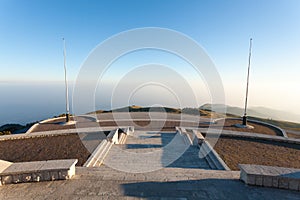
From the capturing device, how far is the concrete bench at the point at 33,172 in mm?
3428

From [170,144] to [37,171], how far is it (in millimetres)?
5692

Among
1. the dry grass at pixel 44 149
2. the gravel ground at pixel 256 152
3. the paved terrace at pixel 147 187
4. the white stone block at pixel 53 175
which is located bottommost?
the dry grass at pixel 44 149

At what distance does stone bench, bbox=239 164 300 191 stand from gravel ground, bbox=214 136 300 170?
6.29ft

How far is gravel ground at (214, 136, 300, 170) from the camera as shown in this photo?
601 cm

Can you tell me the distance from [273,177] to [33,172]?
4970mm

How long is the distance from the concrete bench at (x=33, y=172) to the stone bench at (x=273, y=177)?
12.7 feet

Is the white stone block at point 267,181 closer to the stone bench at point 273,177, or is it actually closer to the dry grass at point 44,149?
the stone bench at point 273,177

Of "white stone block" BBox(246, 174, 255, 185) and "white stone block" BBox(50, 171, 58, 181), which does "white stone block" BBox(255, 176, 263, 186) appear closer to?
"white stone block" BBox(246, 174, 255, 185)

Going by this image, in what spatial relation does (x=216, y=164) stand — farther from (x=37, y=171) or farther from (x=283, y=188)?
(x=37, y=171)

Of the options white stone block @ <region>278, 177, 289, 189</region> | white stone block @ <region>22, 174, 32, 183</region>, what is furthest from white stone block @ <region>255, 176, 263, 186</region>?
white stone block @ <region>22, 174, 32, 183</region>

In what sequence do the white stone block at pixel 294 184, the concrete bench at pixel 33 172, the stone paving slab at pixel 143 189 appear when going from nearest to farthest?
the stone paving slab at pixel 143 189
the white stone block at pixel 294 184
the concrete bench at pixel 33 172

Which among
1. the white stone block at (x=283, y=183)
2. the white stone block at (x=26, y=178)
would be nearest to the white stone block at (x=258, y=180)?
the white stone block at (x=283, y=183)

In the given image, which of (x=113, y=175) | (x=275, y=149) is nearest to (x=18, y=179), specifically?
(x=113, y=175)

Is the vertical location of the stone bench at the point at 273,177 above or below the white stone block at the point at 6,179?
above
